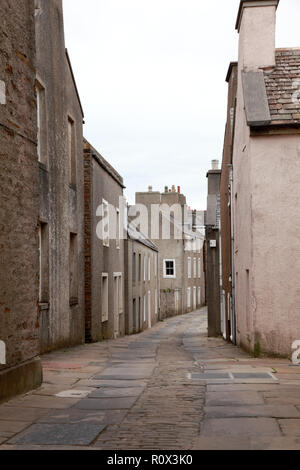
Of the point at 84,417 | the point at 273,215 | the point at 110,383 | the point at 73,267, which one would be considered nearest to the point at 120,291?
the point at 73,267

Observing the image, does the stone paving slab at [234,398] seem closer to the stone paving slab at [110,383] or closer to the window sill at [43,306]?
the stone paving slab at [110,383]

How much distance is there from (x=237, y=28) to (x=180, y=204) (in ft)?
145

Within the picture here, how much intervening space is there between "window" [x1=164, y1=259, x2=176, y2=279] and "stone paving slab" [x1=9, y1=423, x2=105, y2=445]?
51270 mm

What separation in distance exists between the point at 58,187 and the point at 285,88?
5981 mm

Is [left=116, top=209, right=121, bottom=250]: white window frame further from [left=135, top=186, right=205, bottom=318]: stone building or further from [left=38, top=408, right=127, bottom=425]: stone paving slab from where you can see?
[left=135, top=186, right=205, bottom=318]: stone building

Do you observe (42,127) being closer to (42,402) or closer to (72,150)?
(72,150)

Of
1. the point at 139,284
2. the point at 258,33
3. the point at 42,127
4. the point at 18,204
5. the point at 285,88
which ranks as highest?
the point at 258,33

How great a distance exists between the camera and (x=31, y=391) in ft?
27.6

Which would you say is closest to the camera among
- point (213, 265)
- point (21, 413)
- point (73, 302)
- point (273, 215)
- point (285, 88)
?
point (21, 413)

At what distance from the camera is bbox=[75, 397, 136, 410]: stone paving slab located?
7414 millimetres

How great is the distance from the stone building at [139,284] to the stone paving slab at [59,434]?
924 inches

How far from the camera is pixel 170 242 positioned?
57375mm
